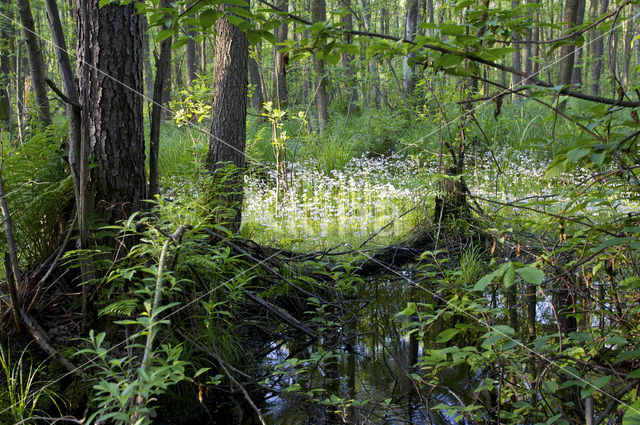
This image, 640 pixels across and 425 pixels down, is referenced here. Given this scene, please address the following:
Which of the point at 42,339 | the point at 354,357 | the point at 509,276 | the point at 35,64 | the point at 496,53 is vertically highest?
the point at 35,64

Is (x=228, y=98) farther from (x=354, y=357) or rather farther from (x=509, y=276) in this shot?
(x=509, y=276)

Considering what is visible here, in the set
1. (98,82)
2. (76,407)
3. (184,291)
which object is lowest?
(76,407)

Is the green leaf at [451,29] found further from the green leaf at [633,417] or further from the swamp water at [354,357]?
the swamp water at [354,357]

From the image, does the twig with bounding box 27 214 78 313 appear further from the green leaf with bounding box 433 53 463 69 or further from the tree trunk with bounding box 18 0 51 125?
the green leaf with bounding box 433 53 463 69

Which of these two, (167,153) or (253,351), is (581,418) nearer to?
(253,351)

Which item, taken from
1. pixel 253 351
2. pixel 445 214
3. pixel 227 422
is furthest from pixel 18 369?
pixel 445 214

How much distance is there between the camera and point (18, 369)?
232 cm

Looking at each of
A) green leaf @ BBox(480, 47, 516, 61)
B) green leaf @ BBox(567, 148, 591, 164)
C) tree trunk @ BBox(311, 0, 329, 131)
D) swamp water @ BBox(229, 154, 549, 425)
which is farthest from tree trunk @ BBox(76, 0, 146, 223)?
tree trunk @ BBox(311, 0, 329, 131)

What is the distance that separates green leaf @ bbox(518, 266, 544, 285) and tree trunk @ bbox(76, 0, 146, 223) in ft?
7.72

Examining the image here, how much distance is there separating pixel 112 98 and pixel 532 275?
265 centimetres

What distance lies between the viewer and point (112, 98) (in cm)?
282

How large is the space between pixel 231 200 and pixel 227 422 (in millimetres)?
2278

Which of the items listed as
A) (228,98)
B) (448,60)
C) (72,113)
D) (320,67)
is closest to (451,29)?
(448,60)

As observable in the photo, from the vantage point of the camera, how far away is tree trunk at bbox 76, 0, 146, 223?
2.74 metres
